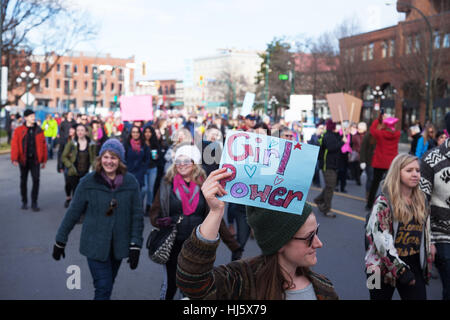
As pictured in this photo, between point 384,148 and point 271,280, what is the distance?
9.16 meters

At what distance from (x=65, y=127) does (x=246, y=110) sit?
57.4ft

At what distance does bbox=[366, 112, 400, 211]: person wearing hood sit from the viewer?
10.9 metres

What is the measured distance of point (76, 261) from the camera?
23.9 ft

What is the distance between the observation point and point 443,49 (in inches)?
1459

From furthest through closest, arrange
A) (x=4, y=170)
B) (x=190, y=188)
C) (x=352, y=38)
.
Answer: (x=352, y=38) < (x=4, y=170) < (x=190, y=188)

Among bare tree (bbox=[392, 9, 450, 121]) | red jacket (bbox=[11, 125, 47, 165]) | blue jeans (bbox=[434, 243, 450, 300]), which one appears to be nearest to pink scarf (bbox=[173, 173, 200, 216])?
blue jeans (bbox=[434, 243, 450, 300])

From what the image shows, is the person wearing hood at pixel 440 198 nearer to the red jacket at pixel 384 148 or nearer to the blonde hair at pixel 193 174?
the blonde hair at pixel 193 174

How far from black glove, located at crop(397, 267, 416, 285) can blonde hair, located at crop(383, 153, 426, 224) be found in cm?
38

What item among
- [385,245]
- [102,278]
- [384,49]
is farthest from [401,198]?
[384,49]

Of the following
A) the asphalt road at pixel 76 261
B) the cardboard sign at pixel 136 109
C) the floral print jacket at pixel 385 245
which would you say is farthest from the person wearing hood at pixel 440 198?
the cardboard sign at pixel 136 109

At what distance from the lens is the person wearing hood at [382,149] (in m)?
10.9
